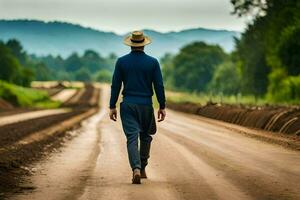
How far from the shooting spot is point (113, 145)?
61.5 feet

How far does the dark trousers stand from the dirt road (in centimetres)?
43

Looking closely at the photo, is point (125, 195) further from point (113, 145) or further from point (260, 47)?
point (260, 47)

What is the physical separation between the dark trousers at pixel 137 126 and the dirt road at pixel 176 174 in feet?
1.41

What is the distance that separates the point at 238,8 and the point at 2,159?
65643mm

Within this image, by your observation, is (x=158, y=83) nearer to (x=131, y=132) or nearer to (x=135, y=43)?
(x=135, y=43)

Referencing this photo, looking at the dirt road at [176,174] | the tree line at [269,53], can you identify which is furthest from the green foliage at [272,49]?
the dirt road at [176,174]

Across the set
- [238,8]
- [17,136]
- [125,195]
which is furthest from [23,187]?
[238,8]

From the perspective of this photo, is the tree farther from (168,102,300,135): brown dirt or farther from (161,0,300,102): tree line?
(168,102,300,135): brown dirt

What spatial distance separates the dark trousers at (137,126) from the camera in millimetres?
10797

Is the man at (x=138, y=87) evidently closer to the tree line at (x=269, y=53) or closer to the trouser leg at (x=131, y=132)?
the trouser leg at (x=131, y=132)

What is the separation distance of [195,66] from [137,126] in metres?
158

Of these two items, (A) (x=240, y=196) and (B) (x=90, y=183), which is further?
(B) (x=90, y=183)

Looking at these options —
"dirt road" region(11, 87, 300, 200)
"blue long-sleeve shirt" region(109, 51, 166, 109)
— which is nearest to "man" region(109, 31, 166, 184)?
"blue long-sleeve shirt" region(109, 51, 166, 109)

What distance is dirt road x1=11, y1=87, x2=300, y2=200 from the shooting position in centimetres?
920
